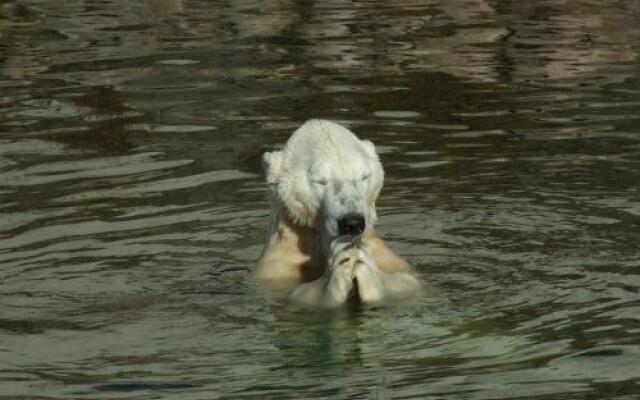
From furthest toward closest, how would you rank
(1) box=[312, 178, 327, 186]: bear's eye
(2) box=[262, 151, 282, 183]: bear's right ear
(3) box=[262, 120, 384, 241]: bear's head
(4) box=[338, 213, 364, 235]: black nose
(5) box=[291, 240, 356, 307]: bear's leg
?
(2) box=[262, 151, 282, 183]: bear's right ear, (1) box=[312, 178, 327, 186]: bear's eye, (3) box=[262, 120, 384, 241]: bear's head, (4) box=[338, 213, 364, 235]: black nose, (5) box=[291, 240, 356, 307]: bear's leg

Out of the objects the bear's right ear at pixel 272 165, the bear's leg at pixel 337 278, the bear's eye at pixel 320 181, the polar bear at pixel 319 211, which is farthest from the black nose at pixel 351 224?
the bear's right ear at pixel 272 165

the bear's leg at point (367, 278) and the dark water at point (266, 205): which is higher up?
the bear's leg at point (367, 278)

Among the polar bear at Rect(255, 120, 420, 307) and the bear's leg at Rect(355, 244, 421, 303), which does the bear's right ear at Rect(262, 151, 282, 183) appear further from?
the bear's leg at Rect(355, 244, 421, 303)

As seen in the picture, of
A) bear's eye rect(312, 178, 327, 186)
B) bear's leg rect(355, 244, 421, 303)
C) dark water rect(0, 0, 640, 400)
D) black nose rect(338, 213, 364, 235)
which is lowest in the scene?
dark water rect(0, 0, 640, 400)

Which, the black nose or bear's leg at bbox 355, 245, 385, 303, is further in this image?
the black nose

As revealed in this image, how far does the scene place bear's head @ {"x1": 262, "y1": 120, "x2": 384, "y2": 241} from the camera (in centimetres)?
672

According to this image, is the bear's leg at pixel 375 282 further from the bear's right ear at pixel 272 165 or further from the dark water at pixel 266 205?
the bear's right ear at pixel 272 165

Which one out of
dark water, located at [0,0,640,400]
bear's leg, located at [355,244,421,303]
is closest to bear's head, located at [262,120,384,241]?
bear's leg, located at [355,244,421,303]

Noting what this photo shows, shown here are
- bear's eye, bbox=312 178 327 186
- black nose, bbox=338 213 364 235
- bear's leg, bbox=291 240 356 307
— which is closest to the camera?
bear's leg, bbox=291 240 356 307

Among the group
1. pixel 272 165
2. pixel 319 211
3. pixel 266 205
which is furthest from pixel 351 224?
pixel 266 205

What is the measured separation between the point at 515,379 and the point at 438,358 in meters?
0.38

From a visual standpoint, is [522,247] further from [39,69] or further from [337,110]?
[39,69]

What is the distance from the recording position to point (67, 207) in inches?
344

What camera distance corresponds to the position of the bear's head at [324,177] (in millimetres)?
6719
